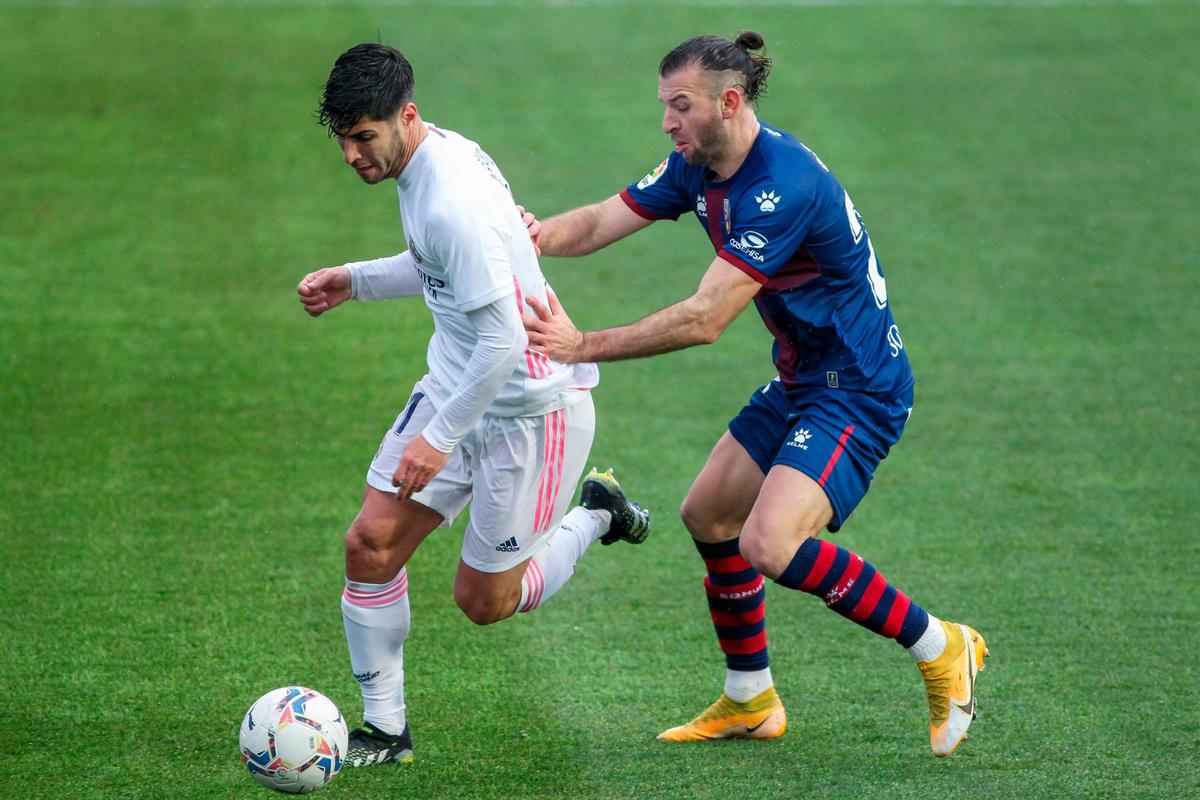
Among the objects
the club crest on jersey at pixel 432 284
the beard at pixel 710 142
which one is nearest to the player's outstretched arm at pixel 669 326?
the club crest on jersey at pixel 432 284

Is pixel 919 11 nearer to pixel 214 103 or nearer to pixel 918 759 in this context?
pixel 214 103

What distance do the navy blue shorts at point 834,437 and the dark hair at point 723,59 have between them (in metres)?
1.02

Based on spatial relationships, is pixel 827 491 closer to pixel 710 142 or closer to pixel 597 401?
pixel 710 142

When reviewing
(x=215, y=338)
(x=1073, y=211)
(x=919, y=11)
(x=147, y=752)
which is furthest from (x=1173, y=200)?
(x=147, y=752)

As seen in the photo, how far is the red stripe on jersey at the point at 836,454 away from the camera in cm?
462

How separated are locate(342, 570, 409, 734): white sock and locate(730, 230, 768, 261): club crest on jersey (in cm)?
153

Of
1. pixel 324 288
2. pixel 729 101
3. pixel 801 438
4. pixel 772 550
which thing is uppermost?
pixel 729 101

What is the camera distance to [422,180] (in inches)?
170

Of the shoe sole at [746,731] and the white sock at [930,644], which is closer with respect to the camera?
the white sock at [930,644]

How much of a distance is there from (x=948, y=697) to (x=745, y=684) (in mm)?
708

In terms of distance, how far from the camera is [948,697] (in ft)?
15.3

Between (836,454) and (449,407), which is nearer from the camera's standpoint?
(449,407)

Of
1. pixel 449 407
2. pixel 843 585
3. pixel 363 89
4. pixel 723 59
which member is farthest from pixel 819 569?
pixel 363 89

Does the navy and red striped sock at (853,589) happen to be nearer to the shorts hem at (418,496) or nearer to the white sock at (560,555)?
the white sock at (560,555)
